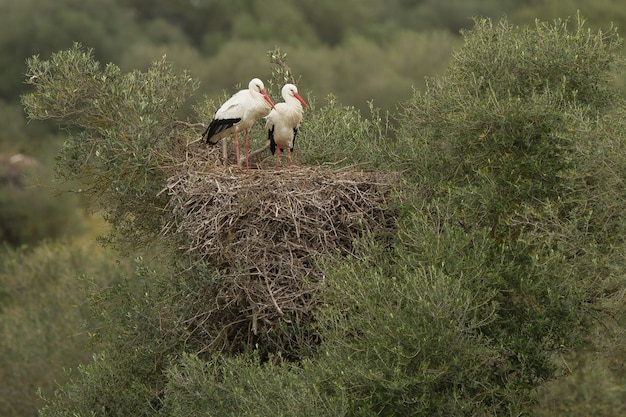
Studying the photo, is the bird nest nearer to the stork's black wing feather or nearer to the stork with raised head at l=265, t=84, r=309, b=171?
the stork's black wing feather

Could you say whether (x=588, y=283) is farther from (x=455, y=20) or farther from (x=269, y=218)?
(x=455, y=20)

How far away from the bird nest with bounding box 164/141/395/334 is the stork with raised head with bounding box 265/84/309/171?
1.06 metres

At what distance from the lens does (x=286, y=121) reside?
14.9m

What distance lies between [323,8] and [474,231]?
5082cm

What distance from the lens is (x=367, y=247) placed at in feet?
43.8

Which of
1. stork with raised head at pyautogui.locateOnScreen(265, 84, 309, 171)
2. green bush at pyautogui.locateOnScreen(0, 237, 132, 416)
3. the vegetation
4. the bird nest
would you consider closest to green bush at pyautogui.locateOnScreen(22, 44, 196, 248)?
the vegetation

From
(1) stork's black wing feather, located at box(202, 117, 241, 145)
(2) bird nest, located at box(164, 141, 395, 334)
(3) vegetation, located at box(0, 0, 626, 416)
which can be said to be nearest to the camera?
(3) vegetation, located at box(0, 0, 626, 416)

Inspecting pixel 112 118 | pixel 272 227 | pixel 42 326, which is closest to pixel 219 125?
pixel 112 118

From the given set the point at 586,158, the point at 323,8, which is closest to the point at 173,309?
the point at 586,158

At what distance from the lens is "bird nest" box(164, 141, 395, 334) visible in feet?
43.9

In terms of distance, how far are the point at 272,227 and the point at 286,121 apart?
77.4 inches

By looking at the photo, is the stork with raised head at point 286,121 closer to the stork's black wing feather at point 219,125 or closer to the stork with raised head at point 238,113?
the stork with raised head at point 238,113

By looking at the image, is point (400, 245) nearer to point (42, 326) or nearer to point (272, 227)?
point (272, 227)

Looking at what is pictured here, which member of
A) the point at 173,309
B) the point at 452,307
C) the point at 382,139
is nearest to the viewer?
the point at 452,307
